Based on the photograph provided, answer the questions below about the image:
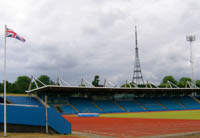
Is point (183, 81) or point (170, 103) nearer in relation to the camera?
point (170, 103)

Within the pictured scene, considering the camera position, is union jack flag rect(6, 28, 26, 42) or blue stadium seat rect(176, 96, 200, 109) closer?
union jack flag rect(6, 28, 26, 42)

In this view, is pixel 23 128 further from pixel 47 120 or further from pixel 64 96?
pixel 64 96

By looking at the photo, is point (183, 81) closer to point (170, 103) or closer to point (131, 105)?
point (170, 103)

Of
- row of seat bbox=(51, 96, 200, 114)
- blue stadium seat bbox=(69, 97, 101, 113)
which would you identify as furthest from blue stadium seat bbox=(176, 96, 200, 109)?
blue stadium seat bbox=(69, 97, 101, 113)

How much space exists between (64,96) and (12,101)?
1553cm

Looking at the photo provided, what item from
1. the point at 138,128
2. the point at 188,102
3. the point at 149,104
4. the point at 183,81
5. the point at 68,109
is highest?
the point at 183,81

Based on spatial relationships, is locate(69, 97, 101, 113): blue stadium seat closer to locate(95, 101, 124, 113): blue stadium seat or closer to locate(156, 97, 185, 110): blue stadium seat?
locate(95, 101, 124, 113): blue stadium seat

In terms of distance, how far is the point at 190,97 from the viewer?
8262cm

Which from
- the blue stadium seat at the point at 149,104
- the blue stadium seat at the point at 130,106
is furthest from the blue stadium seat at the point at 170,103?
the blue stadium seat at the point at 130,106

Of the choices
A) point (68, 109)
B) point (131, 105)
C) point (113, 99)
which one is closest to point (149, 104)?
point (131, 105)

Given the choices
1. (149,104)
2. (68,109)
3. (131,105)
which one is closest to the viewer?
(68,109)

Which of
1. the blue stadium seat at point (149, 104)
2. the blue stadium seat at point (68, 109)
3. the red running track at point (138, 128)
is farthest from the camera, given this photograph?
the blue stadium seat at point (149, 104)

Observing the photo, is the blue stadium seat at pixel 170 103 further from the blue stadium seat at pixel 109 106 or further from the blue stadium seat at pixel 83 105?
the blue stadium seat at pixel 83 105

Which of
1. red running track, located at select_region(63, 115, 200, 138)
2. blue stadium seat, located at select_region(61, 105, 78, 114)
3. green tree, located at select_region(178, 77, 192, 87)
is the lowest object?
blue stadium seat, located at select_region(61, 105, 78, 114)
